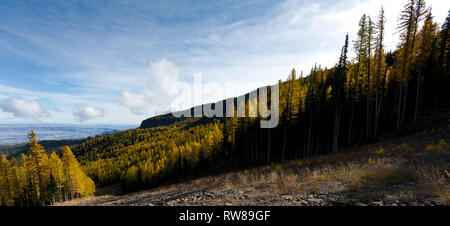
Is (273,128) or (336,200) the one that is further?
(273,128)

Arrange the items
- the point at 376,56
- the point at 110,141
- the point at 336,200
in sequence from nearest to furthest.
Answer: the point at 336,200 → the point at 376,56 → the point at 110,141

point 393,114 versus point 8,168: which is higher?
point 393,114

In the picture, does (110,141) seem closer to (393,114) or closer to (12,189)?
(12,189)

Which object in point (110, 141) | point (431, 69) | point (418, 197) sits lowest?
point (110, 141)

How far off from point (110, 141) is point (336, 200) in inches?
9597

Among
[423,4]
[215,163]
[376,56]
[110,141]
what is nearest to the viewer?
[423,4]

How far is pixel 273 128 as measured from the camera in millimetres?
33969

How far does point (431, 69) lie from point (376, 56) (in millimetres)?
16482

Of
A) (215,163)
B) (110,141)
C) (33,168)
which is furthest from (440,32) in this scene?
(110,141)

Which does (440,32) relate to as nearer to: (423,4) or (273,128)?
(423,4)

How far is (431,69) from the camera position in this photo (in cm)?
2803
